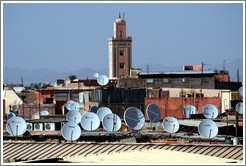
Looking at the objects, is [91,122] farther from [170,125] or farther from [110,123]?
[170,125]

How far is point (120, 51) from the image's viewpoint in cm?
4447

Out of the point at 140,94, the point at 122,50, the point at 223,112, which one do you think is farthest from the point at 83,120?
the point at 122,50

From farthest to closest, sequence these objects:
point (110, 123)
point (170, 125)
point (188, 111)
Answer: point (188, 111)
point (110, 123)
point (170, 125)

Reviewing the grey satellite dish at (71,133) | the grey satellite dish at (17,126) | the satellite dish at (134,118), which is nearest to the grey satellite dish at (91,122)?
the satellite dish at (134,118)

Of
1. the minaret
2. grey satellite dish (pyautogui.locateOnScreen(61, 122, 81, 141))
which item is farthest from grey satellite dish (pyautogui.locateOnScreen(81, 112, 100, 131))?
the minaret

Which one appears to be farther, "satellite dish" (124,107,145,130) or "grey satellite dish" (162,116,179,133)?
"satellite dish" (124,107,145,130)

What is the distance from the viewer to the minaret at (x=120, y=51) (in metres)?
44.2

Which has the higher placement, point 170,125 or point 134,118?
point 134,118

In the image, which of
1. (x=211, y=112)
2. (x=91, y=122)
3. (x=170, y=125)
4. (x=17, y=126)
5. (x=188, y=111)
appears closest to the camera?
(x=17, y=126)

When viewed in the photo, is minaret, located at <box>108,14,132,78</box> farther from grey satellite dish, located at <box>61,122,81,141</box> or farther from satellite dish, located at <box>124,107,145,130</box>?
grey satellite dish, located at <box>61,122,81,141</box>

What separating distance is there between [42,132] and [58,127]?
0.91 meters

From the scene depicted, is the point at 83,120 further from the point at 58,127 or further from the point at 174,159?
the point at 174,159

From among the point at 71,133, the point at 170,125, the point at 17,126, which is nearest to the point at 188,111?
the point at 170,125

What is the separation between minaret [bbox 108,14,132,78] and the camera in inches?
1740
